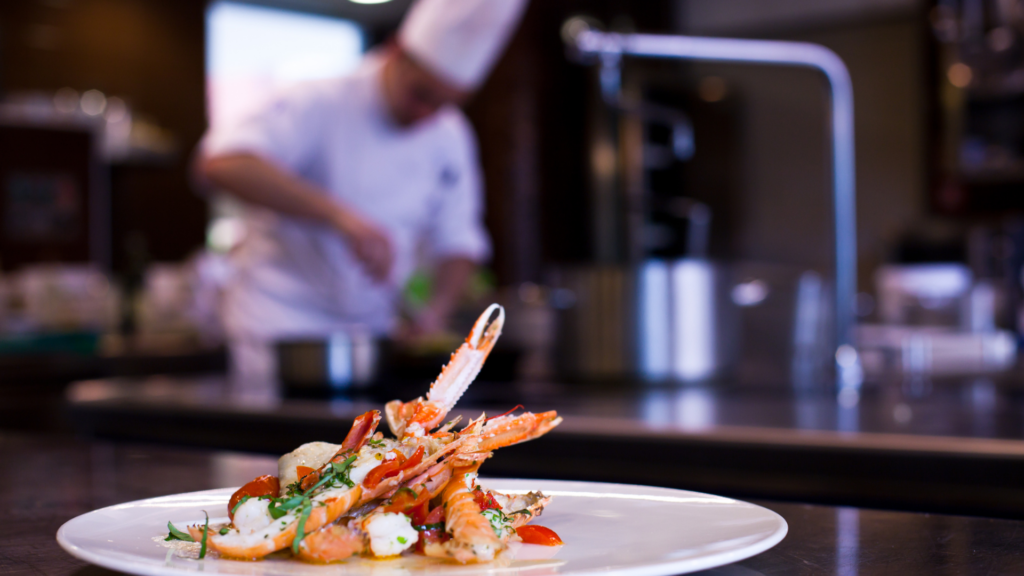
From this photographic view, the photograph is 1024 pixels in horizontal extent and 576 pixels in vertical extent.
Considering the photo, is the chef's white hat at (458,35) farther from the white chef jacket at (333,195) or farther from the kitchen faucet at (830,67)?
the kitchen faucet at (830,67)

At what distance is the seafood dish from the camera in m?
0.47

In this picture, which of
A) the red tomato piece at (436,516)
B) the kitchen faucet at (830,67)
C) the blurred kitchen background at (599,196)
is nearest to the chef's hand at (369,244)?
the blurred kitchen background at (599,196)

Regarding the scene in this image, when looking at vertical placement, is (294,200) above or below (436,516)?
above

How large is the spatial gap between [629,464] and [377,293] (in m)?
1.34

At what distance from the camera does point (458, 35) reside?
1902mm

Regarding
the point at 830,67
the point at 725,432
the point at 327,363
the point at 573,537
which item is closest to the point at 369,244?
the point at 327,363

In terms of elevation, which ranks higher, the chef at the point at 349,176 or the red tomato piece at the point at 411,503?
the chef at the point at 349,176

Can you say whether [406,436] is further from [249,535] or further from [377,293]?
[377,293]

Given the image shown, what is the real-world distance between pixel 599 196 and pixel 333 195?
3.80 metres

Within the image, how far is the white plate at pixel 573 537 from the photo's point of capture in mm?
424

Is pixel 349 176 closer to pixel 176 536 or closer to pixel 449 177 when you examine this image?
pixel 449 177

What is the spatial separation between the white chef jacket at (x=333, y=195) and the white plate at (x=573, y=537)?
1535 mm

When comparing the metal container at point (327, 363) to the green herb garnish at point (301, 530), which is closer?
the green herb garnish at point (301, 530)

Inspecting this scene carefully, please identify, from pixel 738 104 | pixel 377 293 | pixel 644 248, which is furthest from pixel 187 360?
pixel 738 104
